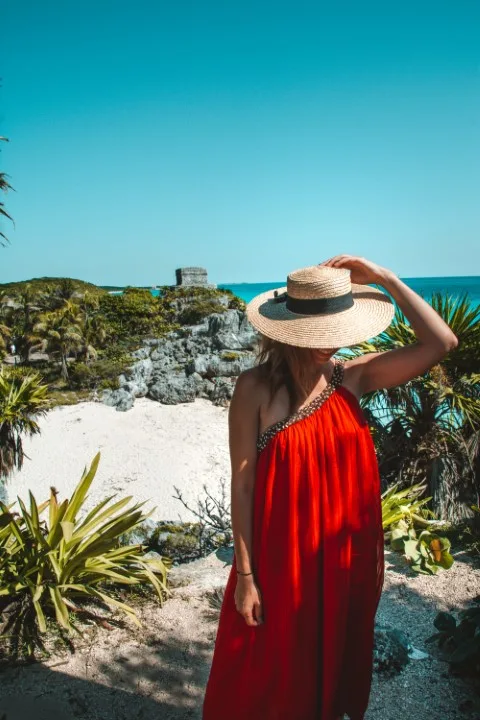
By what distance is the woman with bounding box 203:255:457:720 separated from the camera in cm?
178

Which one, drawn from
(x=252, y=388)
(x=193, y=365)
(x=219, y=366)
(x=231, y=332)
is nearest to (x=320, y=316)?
(x=252, y=388)

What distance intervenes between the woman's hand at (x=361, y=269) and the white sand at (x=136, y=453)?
11193mm

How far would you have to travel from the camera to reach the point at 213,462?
54.9 ft

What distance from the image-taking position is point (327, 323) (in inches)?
68.0

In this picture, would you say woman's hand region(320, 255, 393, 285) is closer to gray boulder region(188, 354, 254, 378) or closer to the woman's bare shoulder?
the woman's bare shoulder

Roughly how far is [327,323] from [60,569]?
3062 mm

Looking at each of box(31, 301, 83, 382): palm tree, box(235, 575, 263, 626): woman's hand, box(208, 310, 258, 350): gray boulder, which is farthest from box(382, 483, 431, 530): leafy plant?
box(31, 301, 83, 382): palm tree

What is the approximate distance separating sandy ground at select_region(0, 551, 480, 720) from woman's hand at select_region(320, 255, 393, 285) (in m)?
2.40

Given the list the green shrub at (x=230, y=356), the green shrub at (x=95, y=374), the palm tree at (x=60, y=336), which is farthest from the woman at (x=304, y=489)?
the palm tree at (x=60, y=336)

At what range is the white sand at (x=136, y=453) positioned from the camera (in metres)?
14.6

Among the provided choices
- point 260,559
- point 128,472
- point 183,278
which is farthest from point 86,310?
point 260,559

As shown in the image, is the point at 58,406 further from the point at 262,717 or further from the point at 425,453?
the point at 262,717

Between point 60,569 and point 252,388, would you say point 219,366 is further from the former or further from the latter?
point 252,388

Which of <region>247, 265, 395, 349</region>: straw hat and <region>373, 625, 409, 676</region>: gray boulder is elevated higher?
<region>247, 265, 395, 349</region>: straw hat
